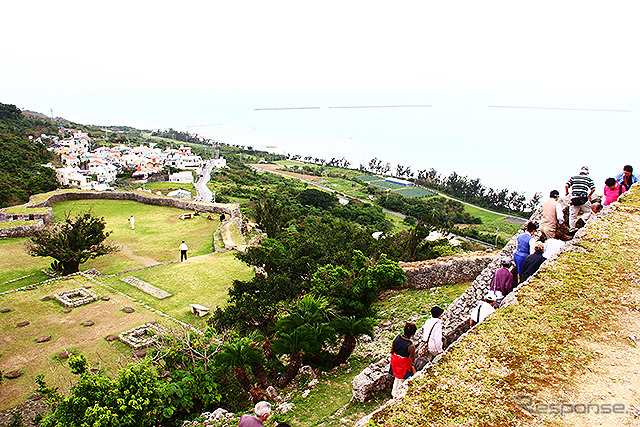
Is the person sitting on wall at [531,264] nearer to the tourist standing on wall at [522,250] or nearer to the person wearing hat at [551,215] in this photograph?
the tourist standing on wall at [522,250]

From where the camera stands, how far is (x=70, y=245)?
49.1 feet

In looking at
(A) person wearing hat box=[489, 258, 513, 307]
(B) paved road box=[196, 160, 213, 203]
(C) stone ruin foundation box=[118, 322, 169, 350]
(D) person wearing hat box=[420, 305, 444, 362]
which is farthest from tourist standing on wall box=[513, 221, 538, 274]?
(B) paved road box=[196, 160, 213, 203]

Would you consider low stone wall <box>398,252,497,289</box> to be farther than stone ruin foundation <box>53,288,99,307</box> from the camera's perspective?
No

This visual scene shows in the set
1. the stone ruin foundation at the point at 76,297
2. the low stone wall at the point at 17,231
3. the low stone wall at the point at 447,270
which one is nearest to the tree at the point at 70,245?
the stone ruin foundation at the point at 76,297

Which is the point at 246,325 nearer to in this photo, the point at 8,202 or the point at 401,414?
the point at 401,414

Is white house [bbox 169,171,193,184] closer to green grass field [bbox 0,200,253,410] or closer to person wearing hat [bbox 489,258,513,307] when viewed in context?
green grass field [bbox 0,200,253,410]

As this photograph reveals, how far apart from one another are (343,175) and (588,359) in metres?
97.4

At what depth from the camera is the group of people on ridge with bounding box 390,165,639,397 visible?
521 centimetres

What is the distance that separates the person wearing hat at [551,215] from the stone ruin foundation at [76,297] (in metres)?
13.0

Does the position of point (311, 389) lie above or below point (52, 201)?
below

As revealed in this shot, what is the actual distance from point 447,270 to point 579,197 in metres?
4.53

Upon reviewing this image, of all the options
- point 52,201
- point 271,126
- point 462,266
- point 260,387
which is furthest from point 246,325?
point 271,126

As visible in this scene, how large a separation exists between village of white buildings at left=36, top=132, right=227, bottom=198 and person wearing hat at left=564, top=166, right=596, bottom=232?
40.6 m

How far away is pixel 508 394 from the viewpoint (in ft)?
13.2
